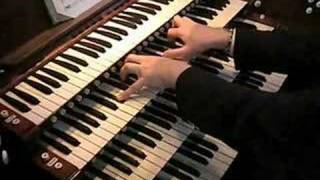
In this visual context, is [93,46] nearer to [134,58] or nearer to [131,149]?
[134,58]

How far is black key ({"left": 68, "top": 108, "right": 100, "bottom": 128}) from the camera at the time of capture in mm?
1162

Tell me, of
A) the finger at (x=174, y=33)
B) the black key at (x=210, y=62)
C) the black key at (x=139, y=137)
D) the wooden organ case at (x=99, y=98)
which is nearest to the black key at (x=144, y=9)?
the wooden organ case at (x=99, y=98)

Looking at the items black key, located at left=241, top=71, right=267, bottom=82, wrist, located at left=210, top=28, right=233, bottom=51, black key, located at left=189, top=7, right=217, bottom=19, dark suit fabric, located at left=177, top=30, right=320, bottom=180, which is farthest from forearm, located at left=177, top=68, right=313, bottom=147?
black key, located at left=189, top=7, right=217, bottom=19

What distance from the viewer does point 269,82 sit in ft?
4.52

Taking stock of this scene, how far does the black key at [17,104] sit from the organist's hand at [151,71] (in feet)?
0.81

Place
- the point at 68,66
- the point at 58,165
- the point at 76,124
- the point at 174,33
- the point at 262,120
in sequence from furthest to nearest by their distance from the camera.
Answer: the point at 174,33, the point at 68,66, the point at 76,124, the point at 58,165, the point at 262,120

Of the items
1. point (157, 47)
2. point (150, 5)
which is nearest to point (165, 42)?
point (157, 47)

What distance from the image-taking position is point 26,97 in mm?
1174

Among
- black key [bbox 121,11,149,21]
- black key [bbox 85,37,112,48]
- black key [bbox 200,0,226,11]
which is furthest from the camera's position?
black key [bbox 200,0,226,11]

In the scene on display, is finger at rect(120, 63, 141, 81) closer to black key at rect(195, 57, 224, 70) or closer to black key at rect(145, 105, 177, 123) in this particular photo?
black key at rect(145, 105, 177, 123)

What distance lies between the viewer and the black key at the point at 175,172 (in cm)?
114

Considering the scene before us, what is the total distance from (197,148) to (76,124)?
0.33 m

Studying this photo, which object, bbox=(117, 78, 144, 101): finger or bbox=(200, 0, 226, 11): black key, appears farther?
bbox=(200, 0, 226, 11): black key

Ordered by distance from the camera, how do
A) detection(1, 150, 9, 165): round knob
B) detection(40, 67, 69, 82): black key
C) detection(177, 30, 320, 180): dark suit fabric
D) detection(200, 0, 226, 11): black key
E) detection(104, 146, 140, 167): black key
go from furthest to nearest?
detection(200, 0, 226, 11): black key
detection(40, 67, 69, 82): black key
detection(104, 146, 140, 167): black key
detection(1, 150, 9, 165): round knob
detection(177, 30, 320, 180): dark suit fabric
